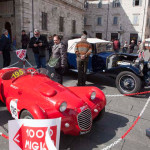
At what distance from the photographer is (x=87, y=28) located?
3572 cm

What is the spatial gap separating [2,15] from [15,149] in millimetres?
18093

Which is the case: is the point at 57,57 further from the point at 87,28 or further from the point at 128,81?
the point at 87,28

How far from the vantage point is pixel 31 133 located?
84.8 inches

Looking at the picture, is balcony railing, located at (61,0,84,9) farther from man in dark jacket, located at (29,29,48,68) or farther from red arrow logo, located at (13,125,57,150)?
red arrow logo, located at (13,125,57,150)

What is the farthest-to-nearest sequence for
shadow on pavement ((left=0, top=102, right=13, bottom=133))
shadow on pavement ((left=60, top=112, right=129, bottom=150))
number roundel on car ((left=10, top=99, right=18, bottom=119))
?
shadow on pavement ((left=0, top=102, right=13, bottom=133)), number roundel on car ((left=10, top=99, right=18, bottom=119)), shadow on pavement ((left=60, top=112, right=129, bottom=150))

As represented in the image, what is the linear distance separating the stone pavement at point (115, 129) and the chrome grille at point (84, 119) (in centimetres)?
33

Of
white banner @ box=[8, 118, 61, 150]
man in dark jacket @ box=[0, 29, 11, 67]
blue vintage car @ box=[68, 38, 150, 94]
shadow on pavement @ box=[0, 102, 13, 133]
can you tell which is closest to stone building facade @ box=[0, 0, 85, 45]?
man in dark jacket @ box=[0, 29, 11, 67]

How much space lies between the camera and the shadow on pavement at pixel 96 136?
2820 mm

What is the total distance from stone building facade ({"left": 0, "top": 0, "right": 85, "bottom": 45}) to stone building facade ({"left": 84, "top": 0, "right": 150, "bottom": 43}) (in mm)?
7877

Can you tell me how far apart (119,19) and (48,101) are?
1307 inches

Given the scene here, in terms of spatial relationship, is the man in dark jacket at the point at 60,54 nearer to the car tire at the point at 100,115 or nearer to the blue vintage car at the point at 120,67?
the blue vintage car at the point at 120,67

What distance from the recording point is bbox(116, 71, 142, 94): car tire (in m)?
5.04

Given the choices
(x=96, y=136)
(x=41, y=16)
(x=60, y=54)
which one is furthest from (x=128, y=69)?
(x=41, y=16)

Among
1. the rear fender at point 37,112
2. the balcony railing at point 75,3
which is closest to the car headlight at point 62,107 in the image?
the rear fender at point 37,112
